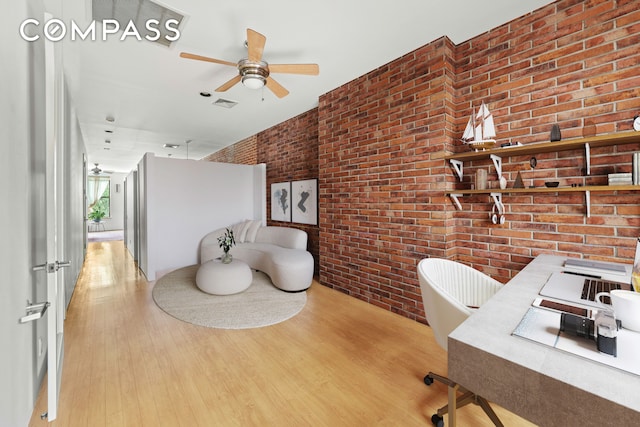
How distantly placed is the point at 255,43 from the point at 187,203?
12.3 feet

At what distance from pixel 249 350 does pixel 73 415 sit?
1131mm

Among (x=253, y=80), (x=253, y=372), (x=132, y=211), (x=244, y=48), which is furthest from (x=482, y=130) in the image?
(x=132, y=211)

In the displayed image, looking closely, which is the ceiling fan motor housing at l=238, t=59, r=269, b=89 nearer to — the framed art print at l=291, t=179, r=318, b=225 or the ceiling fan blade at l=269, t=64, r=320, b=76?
the ceiling fan blade at l=269, t=64, r=320, b=76

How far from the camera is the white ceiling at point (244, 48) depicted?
2.15 meters

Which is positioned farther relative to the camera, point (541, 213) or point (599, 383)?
point (541, 213)

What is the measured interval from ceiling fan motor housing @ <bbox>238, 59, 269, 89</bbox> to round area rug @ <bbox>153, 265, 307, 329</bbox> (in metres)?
2.45

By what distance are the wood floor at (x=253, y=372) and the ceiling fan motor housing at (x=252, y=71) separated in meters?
2.49

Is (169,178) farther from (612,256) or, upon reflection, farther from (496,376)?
(612,256)

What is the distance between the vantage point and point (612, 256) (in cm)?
192

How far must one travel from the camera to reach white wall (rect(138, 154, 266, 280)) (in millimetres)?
4676

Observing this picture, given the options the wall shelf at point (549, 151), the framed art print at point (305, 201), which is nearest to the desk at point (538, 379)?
the wall shelf at point (549, 151)

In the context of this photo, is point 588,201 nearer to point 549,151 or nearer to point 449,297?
point 549,151

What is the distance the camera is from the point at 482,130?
7.56 ft

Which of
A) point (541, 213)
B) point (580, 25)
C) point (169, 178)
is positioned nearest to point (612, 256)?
point (541, 213)
